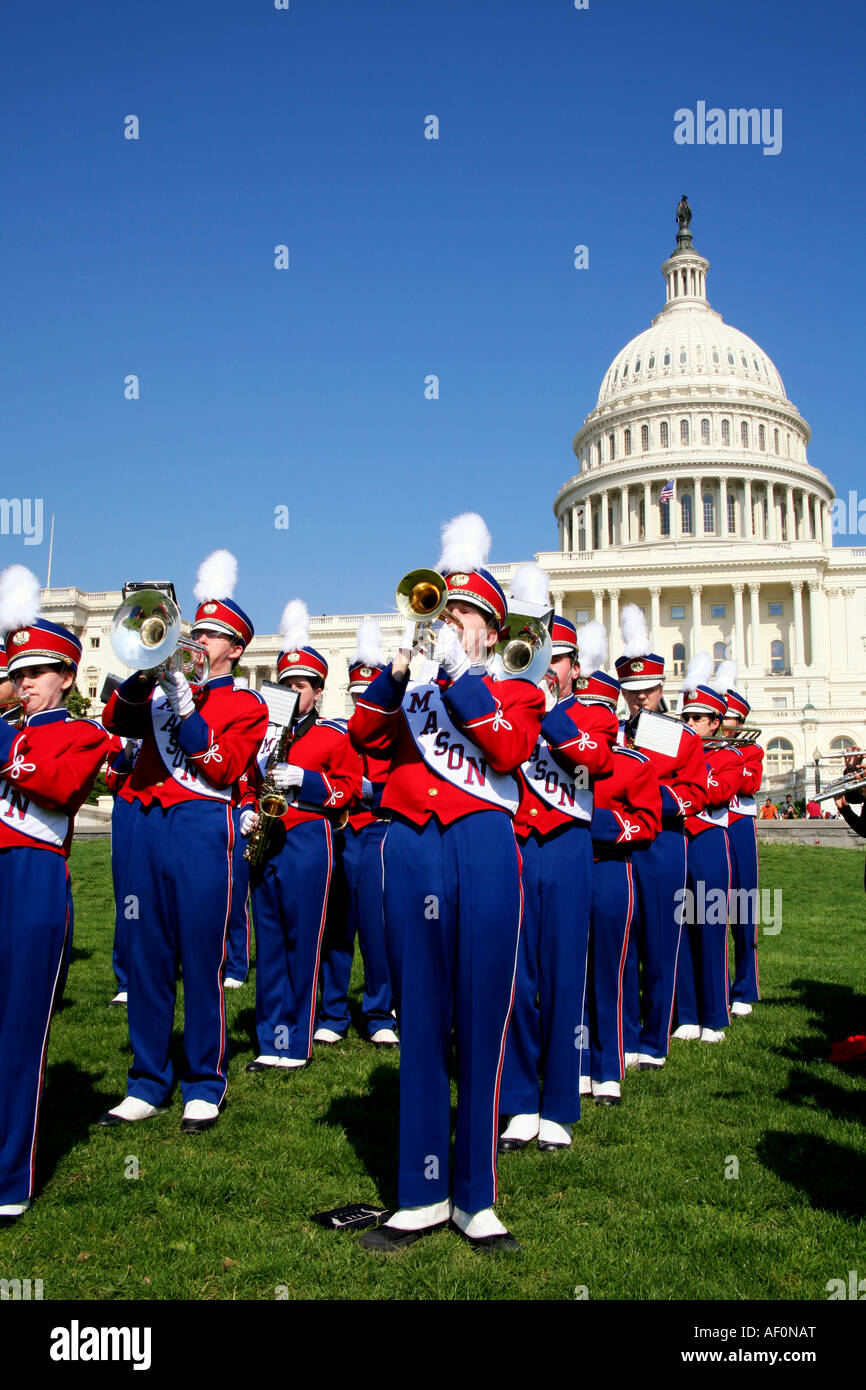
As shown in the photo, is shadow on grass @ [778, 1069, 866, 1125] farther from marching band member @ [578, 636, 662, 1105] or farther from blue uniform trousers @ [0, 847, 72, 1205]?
blue uniform trousers @ [0, 847, 72, 1205]

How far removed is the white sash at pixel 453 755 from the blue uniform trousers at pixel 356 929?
3.67 m

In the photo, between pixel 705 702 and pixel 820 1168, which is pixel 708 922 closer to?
Answer: pixel 705 702

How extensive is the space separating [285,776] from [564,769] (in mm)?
1938

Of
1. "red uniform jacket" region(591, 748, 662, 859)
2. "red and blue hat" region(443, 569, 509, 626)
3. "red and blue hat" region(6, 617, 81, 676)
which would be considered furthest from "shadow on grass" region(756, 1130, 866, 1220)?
"red and blue hat" region(6, 617, 81, 676)

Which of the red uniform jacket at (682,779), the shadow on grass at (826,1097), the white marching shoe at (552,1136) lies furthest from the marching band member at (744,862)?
the white marching shoe at (552,1136)

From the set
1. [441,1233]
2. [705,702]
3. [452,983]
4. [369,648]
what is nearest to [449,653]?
[452,983]

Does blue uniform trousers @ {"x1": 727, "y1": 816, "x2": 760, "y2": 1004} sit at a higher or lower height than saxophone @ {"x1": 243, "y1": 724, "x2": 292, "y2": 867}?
lower

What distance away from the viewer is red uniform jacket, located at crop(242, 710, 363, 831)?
24.5 ft

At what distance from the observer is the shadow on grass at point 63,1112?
547cm

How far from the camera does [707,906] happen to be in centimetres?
847

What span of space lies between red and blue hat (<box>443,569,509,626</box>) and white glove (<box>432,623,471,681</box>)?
22cm
